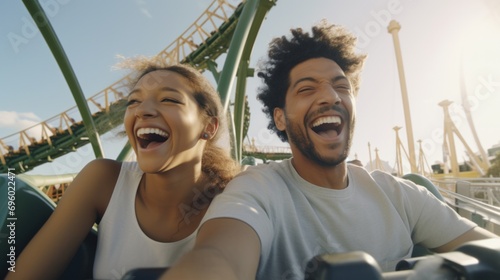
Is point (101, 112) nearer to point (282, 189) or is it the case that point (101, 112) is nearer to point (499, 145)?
point (282, 189)

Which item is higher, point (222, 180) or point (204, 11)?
point (204, 11)

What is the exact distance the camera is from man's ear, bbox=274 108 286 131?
4.12 feet

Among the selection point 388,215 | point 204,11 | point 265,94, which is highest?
point 204,11

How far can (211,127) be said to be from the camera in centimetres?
134

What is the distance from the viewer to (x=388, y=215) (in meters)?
1.04

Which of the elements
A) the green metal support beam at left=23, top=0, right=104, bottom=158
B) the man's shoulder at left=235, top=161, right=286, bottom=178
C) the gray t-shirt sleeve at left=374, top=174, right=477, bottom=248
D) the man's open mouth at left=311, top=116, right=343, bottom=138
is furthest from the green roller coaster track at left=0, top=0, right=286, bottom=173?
the gray t-shirt sleeve at left=374, top=174, right=477, bottom=248

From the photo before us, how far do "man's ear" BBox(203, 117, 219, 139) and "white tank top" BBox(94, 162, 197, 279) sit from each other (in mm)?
411

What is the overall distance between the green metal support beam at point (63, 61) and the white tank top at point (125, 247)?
2.23 metres

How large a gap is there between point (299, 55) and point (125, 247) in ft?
3.10

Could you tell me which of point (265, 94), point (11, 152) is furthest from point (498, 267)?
point (11, 152)

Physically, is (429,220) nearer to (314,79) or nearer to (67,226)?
(314,79)

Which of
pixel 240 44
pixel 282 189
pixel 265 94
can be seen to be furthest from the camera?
pixel 240 44

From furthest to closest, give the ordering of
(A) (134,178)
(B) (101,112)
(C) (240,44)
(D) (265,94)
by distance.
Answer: (B) (101,112)
(C) (240,44)
(D) (265,94)
(A) (134,178)

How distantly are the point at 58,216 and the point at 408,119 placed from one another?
31.1ft
